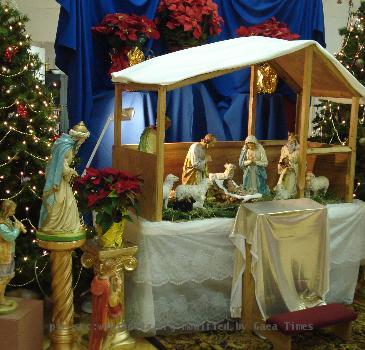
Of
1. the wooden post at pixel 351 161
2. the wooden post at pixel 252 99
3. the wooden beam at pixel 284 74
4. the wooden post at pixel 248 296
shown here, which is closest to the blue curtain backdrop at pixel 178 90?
the wooden post at pixel 252 99

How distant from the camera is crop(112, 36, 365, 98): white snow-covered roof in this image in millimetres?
3760

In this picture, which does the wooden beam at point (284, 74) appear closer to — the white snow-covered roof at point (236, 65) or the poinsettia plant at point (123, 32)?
the white snow-covered roof at point (236, 65)

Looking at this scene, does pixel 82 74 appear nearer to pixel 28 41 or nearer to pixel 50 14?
pixel 28 41

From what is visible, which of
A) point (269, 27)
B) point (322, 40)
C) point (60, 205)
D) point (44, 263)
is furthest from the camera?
point (322, 40)

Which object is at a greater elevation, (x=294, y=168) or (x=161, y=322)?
(x=294, y=168)

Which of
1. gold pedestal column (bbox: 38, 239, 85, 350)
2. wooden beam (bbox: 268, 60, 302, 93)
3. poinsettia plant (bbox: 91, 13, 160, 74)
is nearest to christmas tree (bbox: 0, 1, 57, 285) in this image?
gold pedestal column (bbox: 38, 239, 85, 350)

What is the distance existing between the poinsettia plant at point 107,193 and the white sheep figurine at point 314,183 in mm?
1475

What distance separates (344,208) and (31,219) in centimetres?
227

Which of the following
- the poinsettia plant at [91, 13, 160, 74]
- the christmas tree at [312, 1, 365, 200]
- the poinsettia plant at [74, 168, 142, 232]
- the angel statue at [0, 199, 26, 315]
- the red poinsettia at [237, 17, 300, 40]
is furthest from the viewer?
the red poinsettia at [237, 17, 300, 40]

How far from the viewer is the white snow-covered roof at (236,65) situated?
12.3 ft

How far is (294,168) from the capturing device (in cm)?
437

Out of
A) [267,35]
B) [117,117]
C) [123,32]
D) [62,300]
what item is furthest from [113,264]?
[267,35]

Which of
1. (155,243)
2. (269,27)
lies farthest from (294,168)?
(269,27)

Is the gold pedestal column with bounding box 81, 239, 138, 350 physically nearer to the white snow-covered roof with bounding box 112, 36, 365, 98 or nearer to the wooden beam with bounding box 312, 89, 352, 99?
the white snow-covered roof with bounding box 112, 36, 365, 98
